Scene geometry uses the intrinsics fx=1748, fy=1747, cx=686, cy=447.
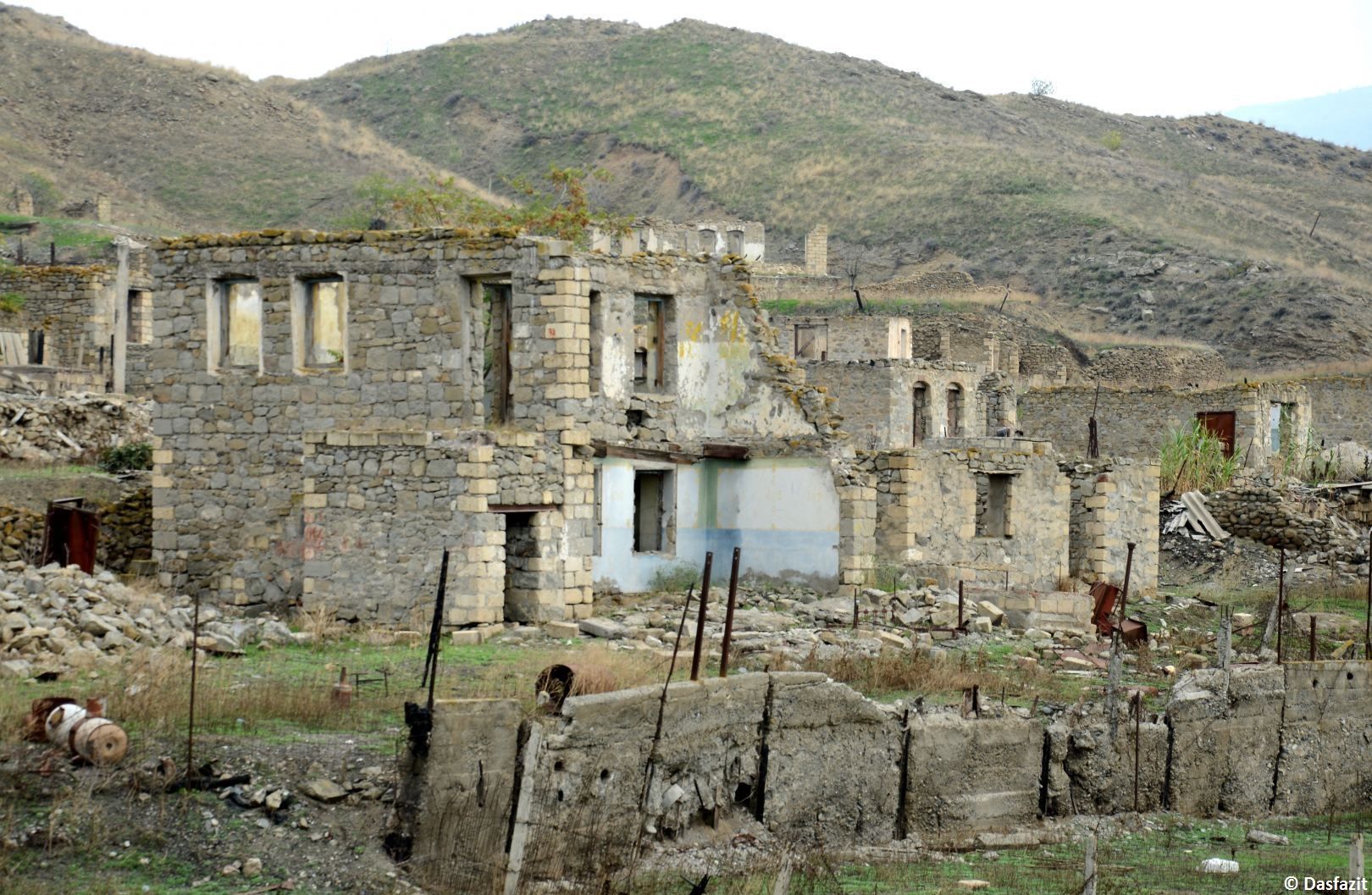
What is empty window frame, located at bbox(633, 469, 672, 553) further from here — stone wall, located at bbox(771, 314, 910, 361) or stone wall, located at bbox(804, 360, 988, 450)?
stone wall, located at bbox(771, 314, 910, 361)

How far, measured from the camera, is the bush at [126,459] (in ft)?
81.2

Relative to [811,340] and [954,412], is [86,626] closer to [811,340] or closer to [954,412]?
[954,412]

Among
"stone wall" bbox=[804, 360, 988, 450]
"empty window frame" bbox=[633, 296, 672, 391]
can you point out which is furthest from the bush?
"stone wall" bbox=[804, 360, 988, 450]

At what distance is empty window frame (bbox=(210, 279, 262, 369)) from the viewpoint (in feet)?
71.7

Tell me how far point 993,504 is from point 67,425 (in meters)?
14.0

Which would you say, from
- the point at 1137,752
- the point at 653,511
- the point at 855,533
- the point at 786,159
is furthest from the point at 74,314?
the point at 786,159

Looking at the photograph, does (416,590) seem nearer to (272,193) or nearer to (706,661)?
(706,661)

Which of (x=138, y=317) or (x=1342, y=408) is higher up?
(x=138, y=317)

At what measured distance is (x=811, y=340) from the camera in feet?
146

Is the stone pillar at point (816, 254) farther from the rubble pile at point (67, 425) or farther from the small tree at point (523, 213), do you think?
the rubble pile at point (67, 425)

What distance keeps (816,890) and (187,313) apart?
1346cm

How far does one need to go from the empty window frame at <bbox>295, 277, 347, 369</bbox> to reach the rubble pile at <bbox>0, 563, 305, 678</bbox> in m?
4.14

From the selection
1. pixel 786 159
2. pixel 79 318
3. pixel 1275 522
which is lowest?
pixel 1275 522

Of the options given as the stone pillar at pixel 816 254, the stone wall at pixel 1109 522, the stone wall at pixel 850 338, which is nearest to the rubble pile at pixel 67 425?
the stone wall at pixel 1109 522
